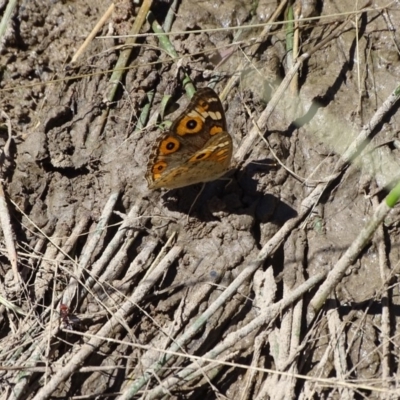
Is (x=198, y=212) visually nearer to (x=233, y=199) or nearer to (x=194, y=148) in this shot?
(x=233, y=199)

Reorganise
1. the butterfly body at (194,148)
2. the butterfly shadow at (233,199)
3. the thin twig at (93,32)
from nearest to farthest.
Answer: the butterfly body at (194,148), the butterfly shadow at (233,199), the thin twig at (93,32)

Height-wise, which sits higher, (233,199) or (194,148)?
(194,148)

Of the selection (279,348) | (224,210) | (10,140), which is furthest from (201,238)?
(10,140)

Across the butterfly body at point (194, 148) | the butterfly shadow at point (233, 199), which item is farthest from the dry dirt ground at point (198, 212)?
the butterfly body at point (194, 148)

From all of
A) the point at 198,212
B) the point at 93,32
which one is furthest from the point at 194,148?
the point at 93,32

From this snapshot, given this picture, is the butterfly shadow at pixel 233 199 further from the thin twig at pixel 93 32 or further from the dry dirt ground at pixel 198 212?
the thin twig at pixel 93 32
